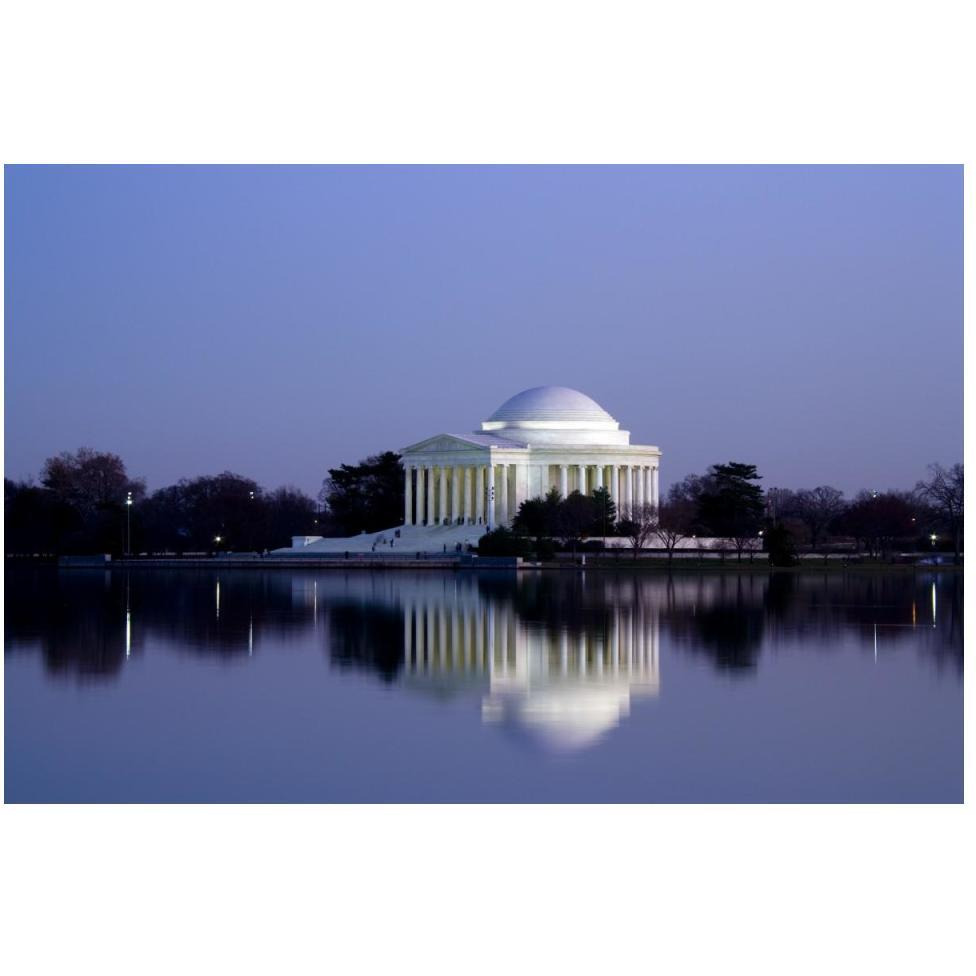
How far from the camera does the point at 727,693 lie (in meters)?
23.9

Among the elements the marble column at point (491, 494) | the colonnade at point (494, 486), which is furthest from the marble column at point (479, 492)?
the marble column at point (491, 494)

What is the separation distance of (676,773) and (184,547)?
9172 centimetres

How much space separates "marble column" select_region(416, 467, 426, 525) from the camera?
112688 millimetres

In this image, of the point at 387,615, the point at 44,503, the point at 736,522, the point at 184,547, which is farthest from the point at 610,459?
the point at 387,615

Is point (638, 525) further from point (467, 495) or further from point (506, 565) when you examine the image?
point (467, 495)

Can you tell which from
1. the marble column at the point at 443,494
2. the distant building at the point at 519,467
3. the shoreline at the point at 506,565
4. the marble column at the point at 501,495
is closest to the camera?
the shoreline at the point at 506,565

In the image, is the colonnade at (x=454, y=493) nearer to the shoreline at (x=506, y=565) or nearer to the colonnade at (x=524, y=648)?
the shoreline at (x=506, y=565)

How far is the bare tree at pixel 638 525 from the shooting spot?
3578 inches

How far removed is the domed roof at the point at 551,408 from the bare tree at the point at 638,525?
16.8m

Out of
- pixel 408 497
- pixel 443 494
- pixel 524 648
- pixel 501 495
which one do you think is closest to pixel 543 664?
pixel 524 648

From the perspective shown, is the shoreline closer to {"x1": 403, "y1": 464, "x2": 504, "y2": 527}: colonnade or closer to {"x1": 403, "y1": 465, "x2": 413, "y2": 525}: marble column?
{"x1": 403, "y1": 464, "x2": 504, "y2": 527}: colonnade

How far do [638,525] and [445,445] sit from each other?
22.4 meters

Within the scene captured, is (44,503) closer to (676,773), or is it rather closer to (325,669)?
(325,669)

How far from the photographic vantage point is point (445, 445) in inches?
4427
